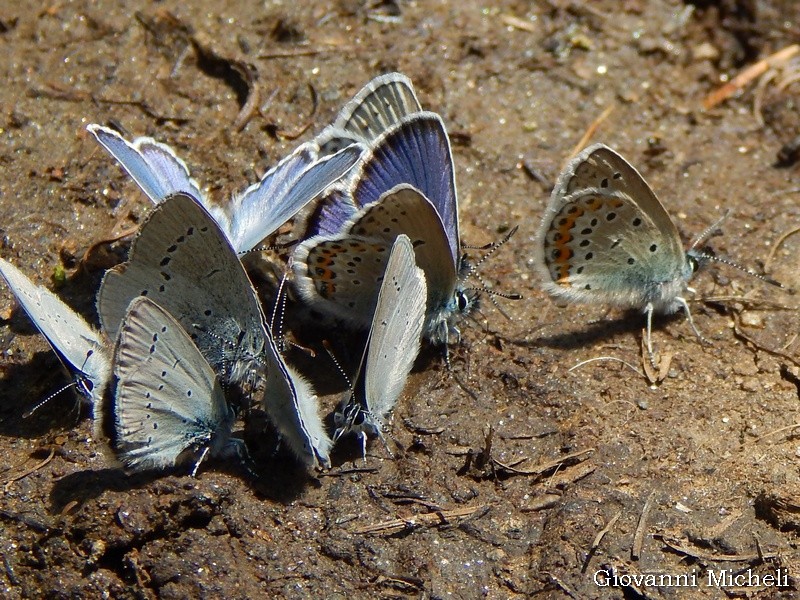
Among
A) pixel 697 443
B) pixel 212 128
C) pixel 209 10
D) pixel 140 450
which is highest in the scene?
pixel 209 10

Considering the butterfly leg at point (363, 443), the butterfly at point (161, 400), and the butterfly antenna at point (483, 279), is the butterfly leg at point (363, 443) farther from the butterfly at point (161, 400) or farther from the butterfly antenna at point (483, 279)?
the butterfly antenna at point (483, 279)

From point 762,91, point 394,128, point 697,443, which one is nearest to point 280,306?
point 394,128

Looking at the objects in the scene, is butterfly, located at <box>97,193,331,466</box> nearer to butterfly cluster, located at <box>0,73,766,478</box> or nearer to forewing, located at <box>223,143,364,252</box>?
butterfly cluster, located at <box>0,73,766,478</box>

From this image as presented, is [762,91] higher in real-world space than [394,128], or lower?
lower

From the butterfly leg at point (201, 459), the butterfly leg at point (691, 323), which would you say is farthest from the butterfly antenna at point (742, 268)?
the butterfly leg at point (201, 459)

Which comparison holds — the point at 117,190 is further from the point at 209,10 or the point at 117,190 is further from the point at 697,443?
the point at 697,443

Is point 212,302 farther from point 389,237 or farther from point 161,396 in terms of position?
point 389,237

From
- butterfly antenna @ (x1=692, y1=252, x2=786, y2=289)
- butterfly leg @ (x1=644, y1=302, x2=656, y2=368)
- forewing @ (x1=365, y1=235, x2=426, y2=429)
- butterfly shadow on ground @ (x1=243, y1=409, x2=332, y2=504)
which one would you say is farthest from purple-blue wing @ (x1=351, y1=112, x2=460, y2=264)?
butterfly antenna @ (x1=692, y1=252, x2=786, y2=289)
